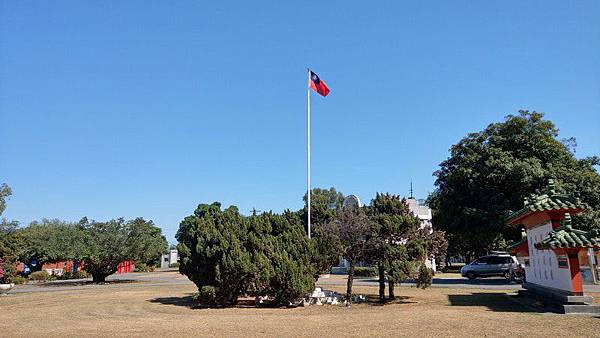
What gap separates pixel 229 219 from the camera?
20.8m

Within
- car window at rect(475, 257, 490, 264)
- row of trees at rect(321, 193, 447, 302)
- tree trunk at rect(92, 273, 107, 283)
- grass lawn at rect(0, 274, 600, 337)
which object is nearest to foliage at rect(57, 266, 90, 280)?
tree trunk at rect(92, 273, 107, 283)

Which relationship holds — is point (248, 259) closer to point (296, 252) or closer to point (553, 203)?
point (296, 252)

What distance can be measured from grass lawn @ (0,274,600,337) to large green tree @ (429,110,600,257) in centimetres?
1469

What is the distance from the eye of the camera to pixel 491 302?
18281mm

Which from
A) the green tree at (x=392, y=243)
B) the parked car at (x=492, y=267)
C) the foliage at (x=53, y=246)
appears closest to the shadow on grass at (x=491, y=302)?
the green tree at (x=392, y=243)

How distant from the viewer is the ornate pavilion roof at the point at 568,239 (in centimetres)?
1418

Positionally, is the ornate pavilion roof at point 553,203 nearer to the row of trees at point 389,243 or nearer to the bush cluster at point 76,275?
the row of trees at point 389,243

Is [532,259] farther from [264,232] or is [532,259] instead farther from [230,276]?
[230,276]

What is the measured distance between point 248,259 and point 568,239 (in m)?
11.2

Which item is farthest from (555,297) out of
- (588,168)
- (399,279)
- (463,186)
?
(588,168)

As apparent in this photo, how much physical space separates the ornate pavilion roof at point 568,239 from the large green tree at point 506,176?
18.2 metres

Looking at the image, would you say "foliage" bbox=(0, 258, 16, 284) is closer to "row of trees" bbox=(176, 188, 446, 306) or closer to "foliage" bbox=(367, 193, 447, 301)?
"row of trees" bbox=(176, 188, 446, 306)

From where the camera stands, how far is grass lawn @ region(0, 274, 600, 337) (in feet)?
38.9

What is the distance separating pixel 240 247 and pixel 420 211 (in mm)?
29139
